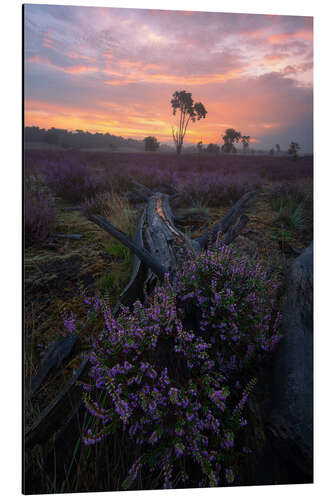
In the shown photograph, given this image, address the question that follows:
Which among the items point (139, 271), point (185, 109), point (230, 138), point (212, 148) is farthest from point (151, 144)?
point (139, 271)

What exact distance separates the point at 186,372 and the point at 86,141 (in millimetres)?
2179

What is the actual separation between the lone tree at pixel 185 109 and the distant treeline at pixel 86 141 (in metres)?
0.24

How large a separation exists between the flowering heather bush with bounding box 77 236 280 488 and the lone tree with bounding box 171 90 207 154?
1278 millimetres

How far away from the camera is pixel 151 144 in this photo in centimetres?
265

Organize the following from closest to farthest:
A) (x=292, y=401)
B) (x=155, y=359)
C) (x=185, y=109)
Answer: (x=155, y=359), (x=292, y=401), (x=185, y=109)

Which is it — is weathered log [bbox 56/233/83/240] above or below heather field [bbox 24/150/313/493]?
above

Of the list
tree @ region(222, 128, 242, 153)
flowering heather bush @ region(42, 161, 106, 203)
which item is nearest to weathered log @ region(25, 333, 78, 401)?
tree @ region(222, 128, 242, 153)

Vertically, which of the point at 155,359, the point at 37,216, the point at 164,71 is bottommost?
the point at 155,359

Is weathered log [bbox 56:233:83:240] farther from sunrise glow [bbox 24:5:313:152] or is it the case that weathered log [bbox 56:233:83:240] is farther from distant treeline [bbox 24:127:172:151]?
sunrise glow [bbox 24:5:313:152]

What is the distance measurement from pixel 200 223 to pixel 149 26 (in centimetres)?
240

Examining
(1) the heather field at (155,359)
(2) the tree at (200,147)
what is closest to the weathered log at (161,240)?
(1) the heather field at (155,359)

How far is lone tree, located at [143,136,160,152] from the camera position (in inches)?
101

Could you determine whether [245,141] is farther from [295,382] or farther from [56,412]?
[56,412]
